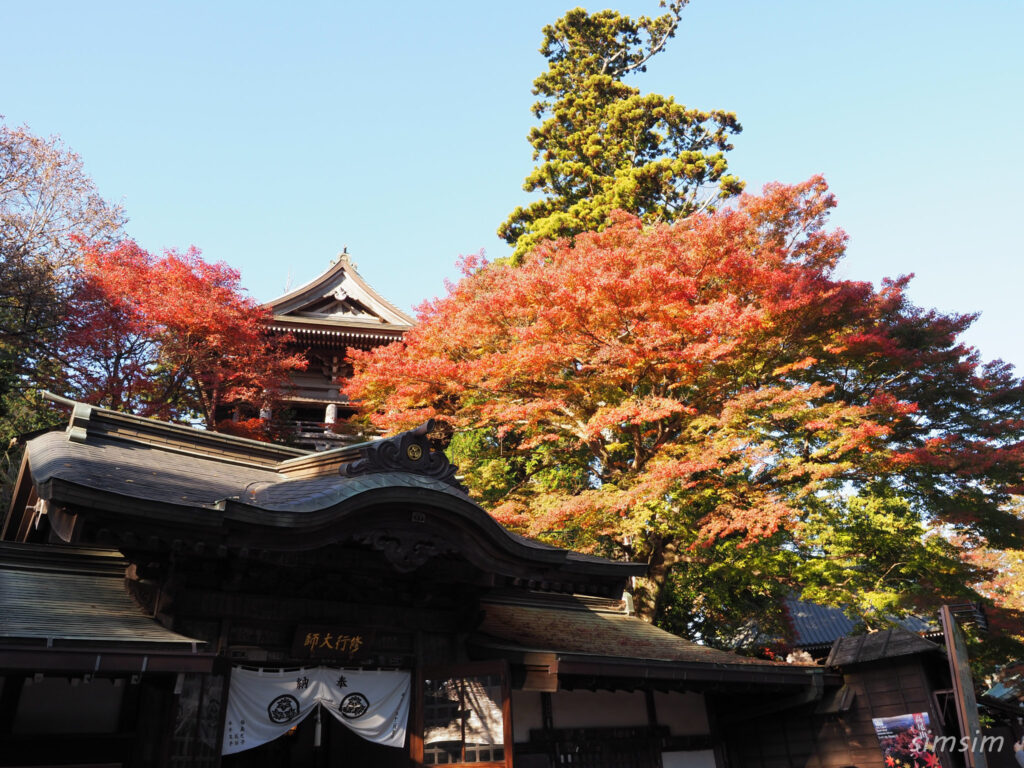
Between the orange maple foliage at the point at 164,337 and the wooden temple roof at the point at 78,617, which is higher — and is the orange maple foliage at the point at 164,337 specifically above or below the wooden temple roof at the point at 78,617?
above

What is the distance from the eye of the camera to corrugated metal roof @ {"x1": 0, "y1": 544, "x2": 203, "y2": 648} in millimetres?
5750

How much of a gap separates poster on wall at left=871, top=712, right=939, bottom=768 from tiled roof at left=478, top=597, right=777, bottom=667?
199 centimetres

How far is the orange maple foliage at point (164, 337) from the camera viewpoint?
19125 millimetres

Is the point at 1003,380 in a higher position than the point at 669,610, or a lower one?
higher

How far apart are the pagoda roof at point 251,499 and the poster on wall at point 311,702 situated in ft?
5.48

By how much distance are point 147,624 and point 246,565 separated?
41.2 inches

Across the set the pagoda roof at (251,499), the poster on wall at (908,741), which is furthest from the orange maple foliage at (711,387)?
the pagoda roof at (251,499)

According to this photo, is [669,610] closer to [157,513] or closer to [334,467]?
[334,467]

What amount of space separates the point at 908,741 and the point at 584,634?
4943 millimetres

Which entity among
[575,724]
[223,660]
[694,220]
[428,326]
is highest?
[694,220]

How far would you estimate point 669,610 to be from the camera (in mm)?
18250

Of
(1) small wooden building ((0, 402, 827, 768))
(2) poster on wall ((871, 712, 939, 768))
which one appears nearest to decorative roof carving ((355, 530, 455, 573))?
(1) small wooden building ((0, 402, 827, 768))

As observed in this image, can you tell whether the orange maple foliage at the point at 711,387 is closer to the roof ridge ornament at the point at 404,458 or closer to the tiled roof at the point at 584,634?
the tiled roof at the point at 584,634

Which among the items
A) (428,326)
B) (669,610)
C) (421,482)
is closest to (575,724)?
(421,482)
